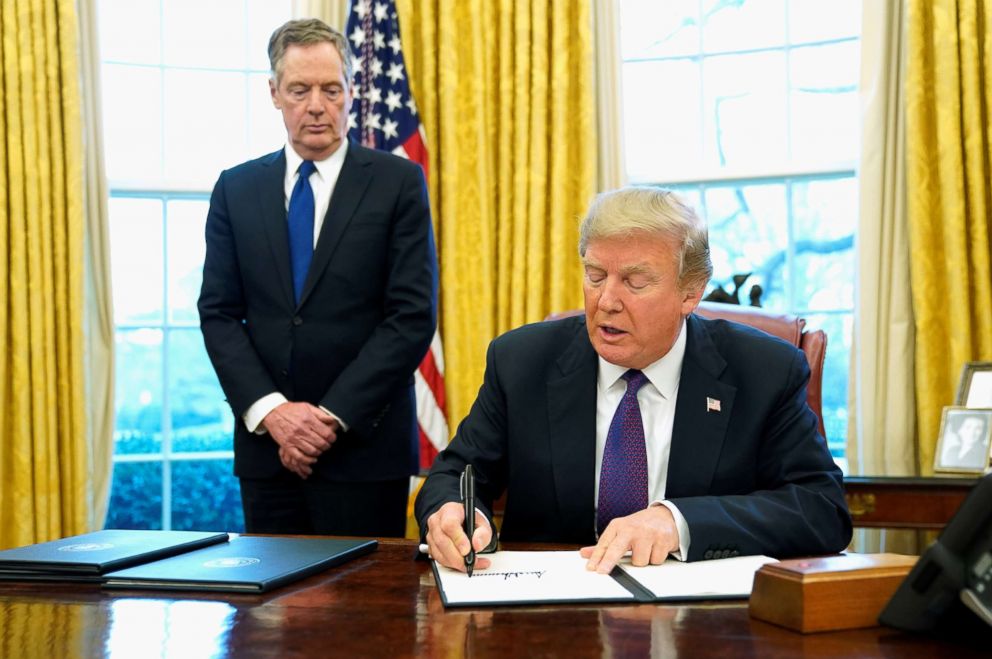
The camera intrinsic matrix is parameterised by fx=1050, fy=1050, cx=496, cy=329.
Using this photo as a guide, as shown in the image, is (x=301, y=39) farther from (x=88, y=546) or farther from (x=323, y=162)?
(x=88, y=546)

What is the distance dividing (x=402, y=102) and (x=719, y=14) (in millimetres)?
1427

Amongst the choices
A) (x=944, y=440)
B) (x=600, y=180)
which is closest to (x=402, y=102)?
(x=600, y=180)

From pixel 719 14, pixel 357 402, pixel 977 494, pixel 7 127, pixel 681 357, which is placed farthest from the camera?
pixel 719 14

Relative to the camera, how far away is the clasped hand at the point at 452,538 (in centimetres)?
160

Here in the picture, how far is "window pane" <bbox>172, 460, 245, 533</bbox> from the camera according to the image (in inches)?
183

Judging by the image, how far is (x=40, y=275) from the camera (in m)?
4.15

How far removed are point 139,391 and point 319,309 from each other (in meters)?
2.15

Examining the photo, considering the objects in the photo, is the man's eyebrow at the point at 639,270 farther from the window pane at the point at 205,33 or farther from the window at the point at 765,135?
the window pane at the point at 205,33

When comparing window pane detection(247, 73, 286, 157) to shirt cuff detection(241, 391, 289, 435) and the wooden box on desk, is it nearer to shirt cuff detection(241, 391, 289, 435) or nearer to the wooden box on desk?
shirt cuff detection(241, 391, 289, 435)

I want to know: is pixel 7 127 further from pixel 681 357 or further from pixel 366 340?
pixel 681 357

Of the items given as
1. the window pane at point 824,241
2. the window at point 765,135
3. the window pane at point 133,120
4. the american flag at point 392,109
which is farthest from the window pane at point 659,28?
the window pane at point 133,120

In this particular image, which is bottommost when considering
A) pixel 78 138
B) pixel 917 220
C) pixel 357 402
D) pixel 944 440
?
pixel 944 440

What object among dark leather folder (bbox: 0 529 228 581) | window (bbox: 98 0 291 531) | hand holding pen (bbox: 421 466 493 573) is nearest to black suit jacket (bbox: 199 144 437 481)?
dark leather folder (bbox: 0 529 228 581)

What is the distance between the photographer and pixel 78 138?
420 centimetres
